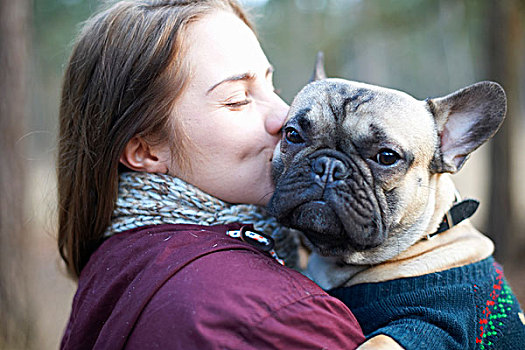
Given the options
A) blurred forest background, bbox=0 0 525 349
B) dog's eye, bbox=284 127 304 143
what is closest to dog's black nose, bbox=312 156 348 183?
dog's eye, bbox=284 127 304 143

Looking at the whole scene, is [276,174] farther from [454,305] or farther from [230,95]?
[454,305]

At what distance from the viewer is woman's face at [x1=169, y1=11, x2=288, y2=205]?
2059 millimetres

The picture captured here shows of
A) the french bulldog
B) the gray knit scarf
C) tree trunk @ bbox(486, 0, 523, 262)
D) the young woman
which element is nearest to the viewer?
the young woman

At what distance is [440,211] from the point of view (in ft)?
7.43

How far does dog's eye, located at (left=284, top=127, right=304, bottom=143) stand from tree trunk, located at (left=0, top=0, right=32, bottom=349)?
2.71 m

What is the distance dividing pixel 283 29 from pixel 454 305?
61.0ft

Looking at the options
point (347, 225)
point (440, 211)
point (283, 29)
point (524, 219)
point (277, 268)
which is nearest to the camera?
point (277, 268)

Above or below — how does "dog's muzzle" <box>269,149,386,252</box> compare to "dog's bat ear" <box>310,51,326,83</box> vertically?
below

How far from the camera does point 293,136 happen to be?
7.38 feet

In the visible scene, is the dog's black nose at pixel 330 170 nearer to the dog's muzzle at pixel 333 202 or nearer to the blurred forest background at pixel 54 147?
the dog's muzzle at pixel 333 202

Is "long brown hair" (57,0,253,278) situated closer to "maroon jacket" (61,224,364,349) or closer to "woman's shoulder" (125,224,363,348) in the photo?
"maroon jacket" (61,224,364,349)

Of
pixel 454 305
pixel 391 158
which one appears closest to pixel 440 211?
pixel 391 158

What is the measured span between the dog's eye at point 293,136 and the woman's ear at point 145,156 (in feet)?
1.83

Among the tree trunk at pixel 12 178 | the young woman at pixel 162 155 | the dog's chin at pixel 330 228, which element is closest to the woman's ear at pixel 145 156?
the young woman at pixel 162 155
